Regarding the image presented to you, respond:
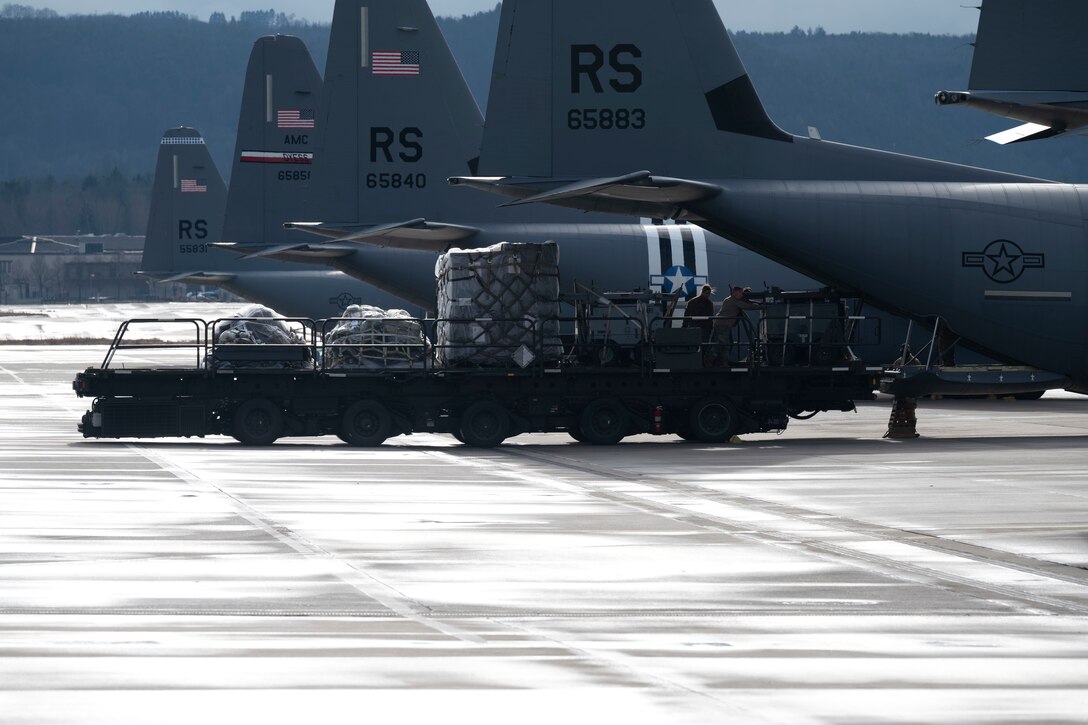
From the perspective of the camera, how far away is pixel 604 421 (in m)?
26.3

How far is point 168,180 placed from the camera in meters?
62.5

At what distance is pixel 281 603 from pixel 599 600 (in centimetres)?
236

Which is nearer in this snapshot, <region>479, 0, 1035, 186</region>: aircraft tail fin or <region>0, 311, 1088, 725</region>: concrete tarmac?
<region>0, 311, 1088, 725</region>: concrete tarmac

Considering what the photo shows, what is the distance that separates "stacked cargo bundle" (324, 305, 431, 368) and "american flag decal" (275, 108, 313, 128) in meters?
23.9

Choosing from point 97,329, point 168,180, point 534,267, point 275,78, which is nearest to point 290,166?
point 275,78

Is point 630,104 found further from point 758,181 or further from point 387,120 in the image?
point 387,120

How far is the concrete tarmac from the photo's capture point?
28.9 ft

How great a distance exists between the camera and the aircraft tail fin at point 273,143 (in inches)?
1913

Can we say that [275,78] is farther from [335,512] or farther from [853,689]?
[853,689]

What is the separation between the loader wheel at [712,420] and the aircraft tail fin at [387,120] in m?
13.9

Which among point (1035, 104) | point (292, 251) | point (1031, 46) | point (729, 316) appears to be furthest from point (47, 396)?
point (1035, 104)

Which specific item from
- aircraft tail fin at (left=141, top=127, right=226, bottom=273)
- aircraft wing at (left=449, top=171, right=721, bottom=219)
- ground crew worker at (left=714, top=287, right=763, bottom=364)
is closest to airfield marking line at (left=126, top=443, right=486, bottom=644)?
aircraft wing at (left=449, top=171, right=721, bottom=219)

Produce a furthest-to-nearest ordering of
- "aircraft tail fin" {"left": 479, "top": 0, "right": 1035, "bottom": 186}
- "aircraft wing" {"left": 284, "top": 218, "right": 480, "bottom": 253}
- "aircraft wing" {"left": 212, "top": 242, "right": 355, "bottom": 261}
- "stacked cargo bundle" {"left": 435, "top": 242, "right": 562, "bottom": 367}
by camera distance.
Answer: "aircraft wing" {"left": 212, "top": 242, "right": 355, "bottom": 261}, "aircraft wing" {"left": 284, "top": 218, "right": 480, "bottom": 253}, "aircraft tail fin" {"left": 479, "top": 0, "right": 1035, "bottom": 186}, "stacked cargo bundle" {"left": 435, "top": 242, "right": 562, "bottom": 367}

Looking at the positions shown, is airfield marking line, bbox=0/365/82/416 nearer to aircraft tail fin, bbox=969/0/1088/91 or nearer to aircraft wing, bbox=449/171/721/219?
aircraft wing, bbox=449/171/721/219
